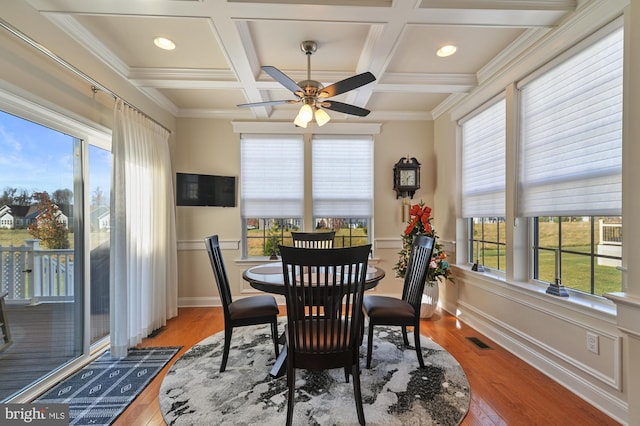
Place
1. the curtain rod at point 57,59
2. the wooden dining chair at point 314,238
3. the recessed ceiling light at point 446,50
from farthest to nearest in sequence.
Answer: the wooden dining chair at point 314,238
the recessed ceiling light at point 446,50
the curtain rod at point 57,59

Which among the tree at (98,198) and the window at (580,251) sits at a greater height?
the tree at (98,198)

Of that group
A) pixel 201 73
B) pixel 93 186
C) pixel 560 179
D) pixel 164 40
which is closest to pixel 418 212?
pixel 560 179

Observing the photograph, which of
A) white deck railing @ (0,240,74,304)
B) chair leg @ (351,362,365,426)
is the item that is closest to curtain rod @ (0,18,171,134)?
white deck railing @ (0,240,74,304)

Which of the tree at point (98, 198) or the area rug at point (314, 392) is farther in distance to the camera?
the tree at point (98, 198)

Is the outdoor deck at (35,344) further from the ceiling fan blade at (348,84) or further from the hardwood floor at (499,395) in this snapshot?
the ceiling fan blade at (348,84)

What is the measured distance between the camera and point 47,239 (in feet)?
7.14

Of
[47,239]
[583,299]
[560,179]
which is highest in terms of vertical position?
[560,179]

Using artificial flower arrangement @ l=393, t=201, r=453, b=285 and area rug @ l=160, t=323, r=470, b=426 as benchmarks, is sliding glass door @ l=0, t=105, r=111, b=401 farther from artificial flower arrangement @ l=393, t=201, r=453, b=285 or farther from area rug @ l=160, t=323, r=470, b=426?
artificial flower arrangement @ l=393, t=201, r=453, b=285

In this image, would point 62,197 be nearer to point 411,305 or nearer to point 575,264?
point 411,305

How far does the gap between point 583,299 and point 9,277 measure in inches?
161

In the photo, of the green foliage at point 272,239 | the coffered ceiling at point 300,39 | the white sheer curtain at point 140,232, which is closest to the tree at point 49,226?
the white sheer curtain at point 140,232

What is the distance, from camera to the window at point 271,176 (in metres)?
4.02

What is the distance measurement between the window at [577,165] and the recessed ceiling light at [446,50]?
707 mm

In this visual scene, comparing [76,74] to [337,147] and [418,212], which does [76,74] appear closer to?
[337,147]
